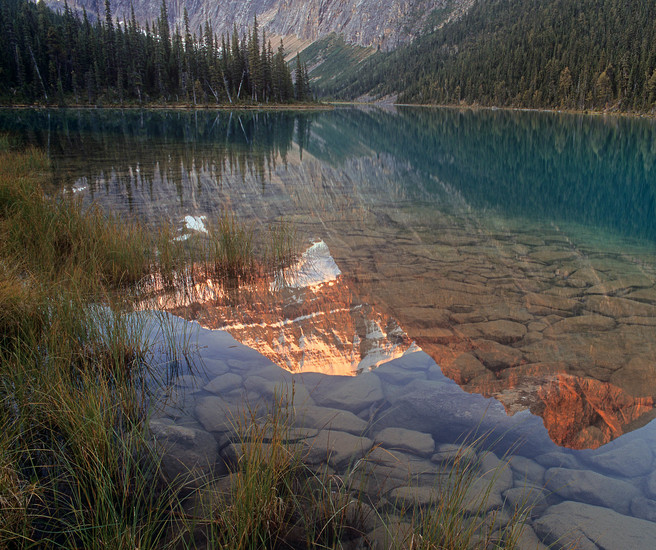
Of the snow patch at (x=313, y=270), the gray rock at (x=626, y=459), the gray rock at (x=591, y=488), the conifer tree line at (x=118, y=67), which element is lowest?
the gray rock at (x=626, y=459)

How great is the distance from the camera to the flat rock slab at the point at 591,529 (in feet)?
9.61

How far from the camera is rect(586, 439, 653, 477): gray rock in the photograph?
147 inches

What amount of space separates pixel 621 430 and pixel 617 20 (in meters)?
134

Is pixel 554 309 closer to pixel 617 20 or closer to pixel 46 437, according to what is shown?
pixel 46 437

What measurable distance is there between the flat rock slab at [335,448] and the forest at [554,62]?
8829 centimetres

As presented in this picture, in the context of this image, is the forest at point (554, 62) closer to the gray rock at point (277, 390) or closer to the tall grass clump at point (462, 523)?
the gray rock at point (277, 390)

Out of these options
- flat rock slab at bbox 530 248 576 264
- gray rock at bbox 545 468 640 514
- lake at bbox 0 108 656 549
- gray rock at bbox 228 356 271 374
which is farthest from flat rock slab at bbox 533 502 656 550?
flat rock slab at bbox 530 248 576 264

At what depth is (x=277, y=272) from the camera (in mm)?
8102

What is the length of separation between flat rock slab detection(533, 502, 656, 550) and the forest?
8796 centimetres

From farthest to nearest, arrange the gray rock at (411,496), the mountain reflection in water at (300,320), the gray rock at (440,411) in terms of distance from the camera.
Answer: the mountain reflection in water at (300,320), the gray rock at (440,411), the gray rock at (411,496)

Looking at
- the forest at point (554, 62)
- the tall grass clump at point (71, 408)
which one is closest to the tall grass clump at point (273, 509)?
the tall grass clump at point (71, 408)

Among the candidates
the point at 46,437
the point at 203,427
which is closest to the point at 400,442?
the point at 203,427

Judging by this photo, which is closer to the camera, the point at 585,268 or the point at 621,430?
the point at 621,430

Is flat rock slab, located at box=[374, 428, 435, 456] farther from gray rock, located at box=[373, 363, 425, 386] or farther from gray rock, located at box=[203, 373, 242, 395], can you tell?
gray rock, located at box=[203, 373, 242, 395]
